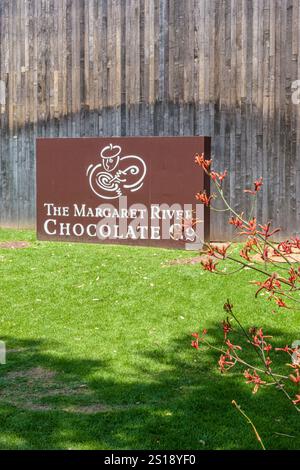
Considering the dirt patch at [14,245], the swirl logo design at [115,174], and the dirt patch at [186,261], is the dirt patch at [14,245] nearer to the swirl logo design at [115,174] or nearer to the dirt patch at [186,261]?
the swirl logo design at [115,174]

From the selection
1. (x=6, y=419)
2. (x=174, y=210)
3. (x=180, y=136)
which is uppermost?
(x=180, y=136)

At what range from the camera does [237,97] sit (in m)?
17.0

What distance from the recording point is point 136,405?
7.55 metres

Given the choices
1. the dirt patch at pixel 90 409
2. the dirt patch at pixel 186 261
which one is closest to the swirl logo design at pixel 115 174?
the dirt patch at pixel 186 261

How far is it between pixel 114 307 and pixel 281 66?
304 inches

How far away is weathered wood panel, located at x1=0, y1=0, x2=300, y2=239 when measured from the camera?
16578 millimetres

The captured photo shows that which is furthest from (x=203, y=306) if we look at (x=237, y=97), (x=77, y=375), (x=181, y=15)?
(x=181, y=15)

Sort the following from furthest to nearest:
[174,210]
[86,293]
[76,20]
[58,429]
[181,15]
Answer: [76,20], [181,15], [174,210], [86,293], [58,429]

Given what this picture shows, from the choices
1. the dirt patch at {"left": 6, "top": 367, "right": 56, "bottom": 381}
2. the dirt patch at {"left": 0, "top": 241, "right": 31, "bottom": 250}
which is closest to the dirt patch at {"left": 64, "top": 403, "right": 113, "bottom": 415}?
the dirt patch at {"left": 6, "top": 367, "right": 56, "bottom": 381}

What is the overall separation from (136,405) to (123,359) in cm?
150

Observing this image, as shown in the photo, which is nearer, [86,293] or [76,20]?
[86,293]

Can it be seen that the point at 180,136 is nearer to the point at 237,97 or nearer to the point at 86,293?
the point at 237,97

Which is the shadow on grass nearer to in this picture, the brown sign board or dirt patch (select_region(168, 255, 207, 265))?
dirt patch (select_region(168, 255, 207, 265))

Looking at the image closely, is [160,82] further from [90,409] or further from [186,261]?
[90,409]
